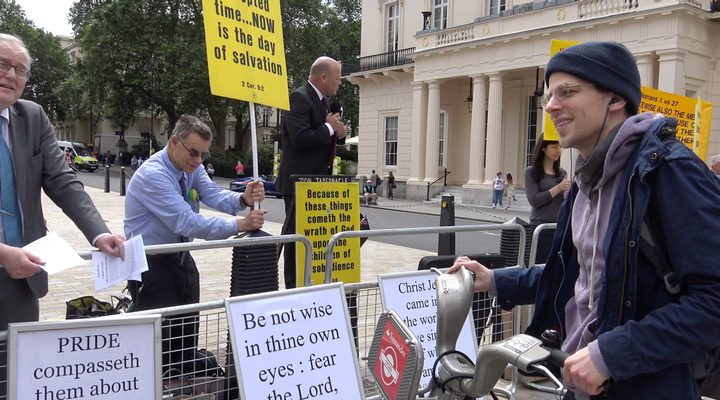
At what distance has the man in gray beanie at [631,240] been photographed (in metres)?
1.66

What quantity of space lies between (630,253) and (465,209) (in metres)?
23.2

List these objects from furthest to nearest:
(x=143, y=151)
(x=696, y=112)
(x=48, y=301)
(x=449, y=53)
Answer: (x=143, y=151)
(x=449, y=53)
(x=696, y=112)
(x=48, y=301)

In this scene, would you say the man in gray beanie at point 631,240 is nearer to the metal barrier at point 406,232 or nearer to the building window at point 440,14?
the metal barrier at point 406,232

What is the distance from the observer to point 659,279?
5.85ft

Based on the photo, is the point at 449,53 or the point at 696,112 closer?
the point at 696,112

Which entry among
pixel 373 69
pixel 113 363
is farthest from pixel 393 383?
pixel 373 69

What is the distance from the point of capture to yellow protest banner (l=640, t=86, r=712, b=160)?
7.02 meters

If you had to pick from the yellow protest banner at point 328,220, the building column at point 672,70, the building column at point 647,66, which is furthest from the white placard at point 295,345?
the building column at point 647,66

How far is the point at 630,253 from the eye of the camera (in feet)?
5.75

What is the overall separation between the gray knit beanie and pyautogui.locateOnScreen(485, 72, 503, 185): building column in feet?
78.9

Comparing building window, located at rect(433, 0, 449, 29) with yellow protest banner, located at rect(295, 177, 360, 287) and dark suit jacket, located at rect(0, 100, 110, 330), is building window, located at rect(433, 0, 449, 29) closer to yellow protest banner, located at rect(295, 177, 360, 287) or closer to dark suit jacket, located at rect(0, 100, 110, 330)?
yellow protest banner, located at rect(295, 177, 360, 287)

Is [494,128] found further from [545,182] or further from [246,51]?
[246,51]

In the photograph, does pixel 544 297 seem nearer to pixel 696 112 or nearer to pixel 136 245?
pixel 136 245

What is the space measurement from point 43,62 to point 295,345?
7257 centimetres
